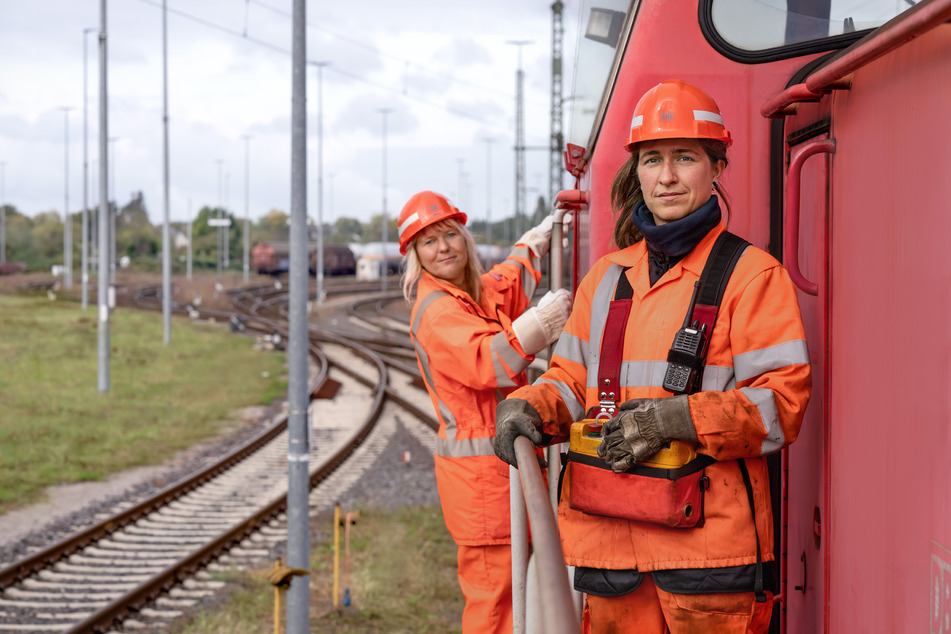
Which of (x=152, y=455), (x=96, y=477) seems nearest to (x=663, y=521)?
(x=96, y=477)

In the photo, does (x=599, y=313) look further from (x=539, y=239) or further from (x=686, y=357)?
(x=539, y=239)

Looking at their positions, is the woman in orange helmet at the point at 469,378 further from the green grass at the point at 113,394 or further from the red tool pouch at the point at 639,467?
the green grass at the point at 113,394

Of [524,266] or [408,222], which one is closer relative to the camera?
[408,222]

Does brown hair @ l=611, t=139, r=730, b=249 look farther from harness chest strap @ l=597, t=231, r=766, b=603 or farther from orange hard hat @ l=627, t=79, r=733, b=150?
harness chest strap @ l=597, t=231, r=766, b=603

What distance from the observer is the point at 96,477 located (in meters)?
11.7

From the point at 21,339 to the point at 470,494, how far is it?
88.5ft

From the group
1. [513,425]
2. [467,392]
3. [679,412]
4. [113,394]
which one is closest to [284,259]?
[113,394]

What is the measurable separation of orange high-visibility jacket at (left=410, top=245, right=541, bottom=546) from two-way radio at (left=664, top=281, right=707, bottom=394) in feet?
3.89

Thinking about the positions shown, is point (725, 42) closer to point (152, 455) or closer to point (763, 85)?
point (763, 85)

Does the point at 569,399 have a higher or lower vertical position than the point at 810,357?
lower

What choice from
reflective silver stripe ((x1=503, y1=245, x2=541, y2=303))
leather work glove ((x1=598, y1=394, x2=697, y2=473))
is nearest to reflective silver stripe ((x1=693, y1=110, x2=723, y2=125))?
leather work glove ((x1=598, y1=394, x2=697, y2=473))

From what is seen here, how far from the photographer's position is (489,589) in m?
3.78

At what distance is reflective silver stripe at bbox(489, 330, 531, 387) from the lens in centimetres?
358

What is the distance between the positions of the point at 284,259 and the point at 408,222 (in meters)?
60.3
